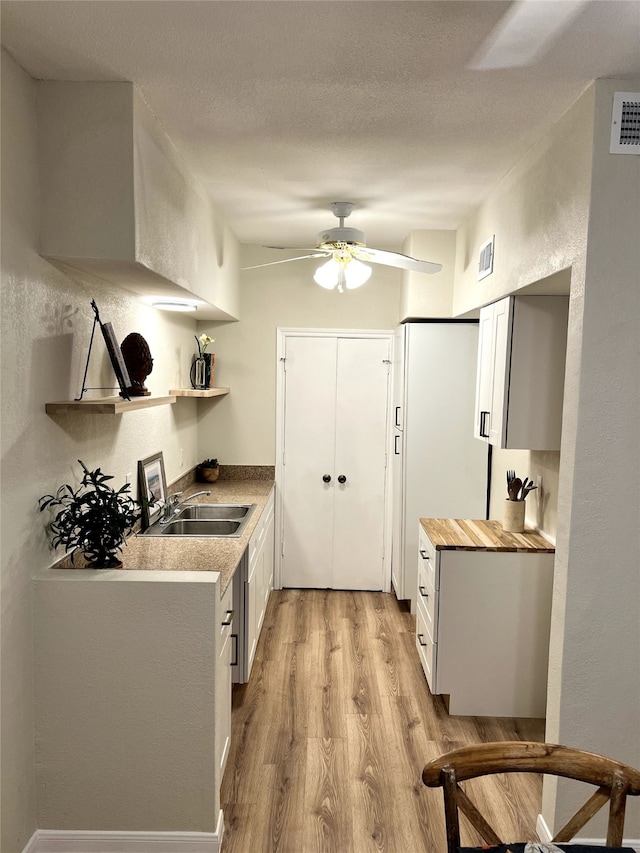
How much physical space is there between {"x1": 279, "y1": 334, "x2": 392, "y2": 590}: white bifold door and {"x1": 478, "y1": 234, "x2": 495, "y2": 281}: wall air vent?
161 cm

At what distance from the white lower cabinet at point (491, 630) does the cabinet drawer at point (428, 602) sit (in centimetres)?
1

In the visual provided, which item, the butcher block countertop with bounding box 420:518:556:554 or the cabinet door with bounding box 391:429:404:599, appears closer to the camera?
the butcher block countertop with bounding box 420:518:556:554

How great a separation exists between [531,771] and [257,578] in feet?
8.19

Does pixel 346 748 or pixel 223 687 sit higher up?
pixel 223 687

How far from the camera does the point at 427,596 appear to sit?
3.51 meters

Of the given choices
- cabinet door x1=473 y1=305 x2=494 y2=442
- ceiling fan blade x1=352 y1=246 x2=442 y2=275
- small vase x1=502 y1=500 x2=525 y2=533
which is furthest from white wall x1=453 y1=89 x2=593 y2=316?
small vase x1=502 y1=500 x2=525 y2=533

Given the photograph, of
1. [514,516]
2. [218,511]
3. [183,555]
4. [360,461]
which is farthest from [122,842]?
[360,461]

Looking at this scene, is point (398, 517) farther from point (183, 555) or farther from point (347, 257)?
point (183, 555)

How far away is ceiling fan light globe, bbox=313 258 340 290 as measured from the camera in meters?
3.67

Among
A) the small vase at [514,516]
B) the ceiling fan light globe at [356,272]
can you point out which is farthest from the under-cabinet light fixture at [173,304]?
the small vase at [514,516]

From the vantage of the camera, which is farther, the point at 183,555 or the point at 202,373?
the point at 202,373

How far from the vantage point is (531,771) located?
4.96 feet

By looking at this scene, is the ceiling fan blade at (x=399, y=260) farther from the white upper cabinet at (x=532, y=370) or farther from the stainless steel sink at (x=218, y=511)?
the stainless steel sink at (x=218, y=511)

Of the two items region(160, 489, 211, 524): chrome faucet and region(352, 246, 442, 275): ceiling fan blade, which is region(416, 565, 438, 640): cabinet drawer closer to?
region(160, 489, 211, 524): chrome faucet
